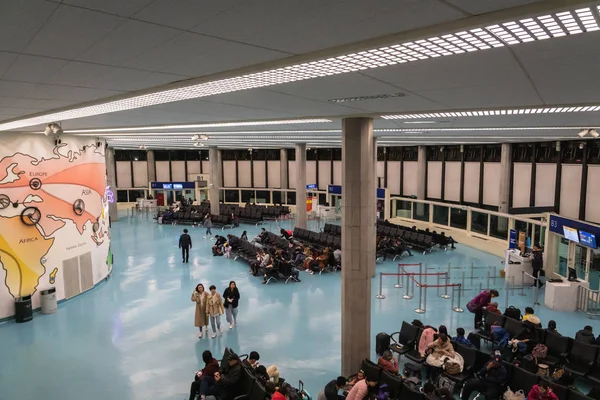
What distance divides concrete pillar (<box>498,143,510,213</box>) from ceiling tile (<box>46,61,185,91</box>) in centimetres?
2123

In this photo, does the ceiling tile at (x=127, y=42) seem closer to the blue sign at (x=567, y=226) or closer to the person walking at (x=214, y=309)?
the person walking at (x=214, y=309)

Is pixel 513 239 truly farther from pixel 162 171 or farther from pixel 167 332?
pixel 162 171

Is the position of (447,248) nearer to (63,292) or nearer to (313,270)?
(313,270)

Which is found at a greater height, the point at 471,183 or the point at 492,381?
the point at 471,183

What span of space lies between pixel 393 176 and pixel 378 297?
2024 centimetres

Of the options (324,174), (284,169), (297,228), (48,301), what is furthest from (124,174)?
(48,301)

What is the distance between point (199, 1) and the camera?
83.1 inches

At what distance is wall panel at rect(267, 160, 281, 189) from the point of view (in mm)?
37531

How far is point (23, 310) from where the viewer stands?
10.9 meters

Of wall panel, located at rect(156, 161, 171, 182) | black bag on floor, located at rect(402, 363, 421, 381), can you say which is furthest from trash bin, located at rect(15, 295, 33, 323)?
wall panel, located at rect(156, 161, 171, 182)

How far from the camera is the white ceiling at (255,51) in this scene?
2.23 m

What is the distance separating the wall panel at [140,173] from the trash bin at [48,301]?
29225mm

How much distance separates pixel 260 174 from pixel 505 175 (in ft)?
72.5

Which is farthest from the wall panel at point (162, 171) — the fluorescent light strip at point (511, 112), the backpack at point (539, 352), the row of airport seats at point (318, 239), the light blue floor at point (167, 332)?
the backpack at point (539, 352)
